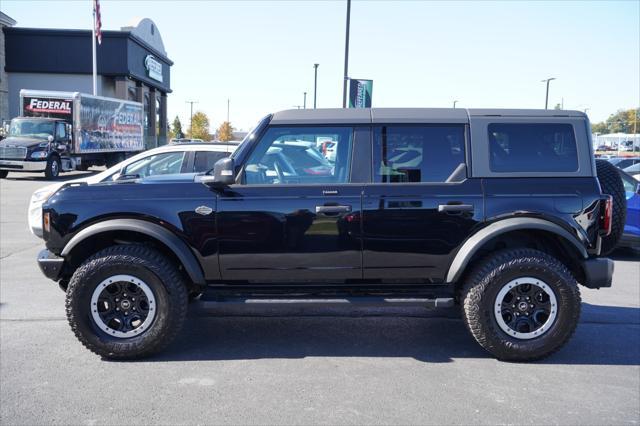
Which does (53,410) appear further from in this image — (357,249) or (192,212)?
(357,249)

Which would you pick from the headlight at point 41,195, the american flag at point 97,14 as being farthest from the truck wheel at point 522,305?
the american flag at point 97,14

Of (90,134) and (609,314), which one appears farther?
(90,134)

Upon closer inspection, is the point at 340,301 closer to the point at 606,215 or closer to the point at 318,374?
the point at 318,374

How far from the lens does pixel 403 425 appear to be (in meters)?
3.34

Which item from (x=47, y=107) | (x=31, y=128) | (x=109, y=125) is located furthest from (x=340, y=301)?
(x=109, y=125)

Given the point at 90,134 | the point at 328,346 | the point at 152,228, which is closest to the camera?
the point at 152,228

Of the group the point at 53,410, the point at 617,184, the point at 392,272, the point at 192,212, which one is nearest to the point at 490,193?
the point at 392,272

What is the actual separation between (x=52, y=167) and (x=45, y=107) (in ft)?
10.3

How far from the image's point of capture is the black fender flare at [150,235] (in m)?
4.21

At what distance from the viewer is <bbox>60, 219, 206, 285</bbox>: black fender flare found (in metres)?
4.21

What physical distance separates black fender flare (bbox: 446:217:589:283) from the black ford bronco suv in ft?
0.04

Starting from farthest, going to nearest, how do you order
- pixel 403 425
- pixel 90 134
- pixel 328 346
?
pixel 90 134, pixel 328 346, pixel 403 425

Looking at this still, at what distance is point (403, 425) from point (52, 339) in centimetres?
317

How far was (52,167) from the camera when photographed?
2267cm
